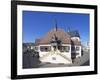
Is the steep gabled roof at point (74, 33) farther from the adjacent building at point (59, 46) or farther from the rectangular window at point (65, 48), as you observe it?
the rectangular window at point (65, 48)

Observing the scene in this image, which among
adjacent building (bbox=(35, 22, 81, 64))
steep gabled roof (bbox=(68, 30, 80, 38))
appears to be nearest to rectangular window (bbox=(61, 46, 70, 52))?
adjacent building (bbox=(35, 22, 81, 64))

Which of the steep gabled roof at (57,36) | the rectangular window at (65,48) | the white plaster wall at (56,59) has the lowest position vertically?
the white plaster wall at (56,59)

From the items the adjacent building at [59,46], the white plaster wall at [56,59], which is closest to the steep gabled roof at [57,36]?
the adjacent building at [59,46]

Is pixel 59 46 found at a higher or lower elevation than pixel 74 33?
lower

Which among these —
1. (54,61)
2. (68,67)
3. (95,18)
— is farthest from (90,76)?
(95,18)

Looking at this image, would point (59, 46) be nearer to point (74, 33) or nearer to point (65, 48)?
point (65, 48)

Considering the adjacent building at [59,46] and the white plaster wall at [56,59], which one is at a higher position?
the adjacent building at [59,46]

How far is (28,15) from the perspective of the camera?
1.93 metres

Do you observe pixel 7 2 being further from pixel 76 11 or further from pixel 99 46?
pixel 99 46

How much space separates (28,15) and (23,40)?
0.24 meters

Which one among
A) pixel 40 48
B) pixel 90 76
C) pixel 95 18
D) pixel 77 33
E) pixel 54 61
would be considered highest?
pixel 95 18

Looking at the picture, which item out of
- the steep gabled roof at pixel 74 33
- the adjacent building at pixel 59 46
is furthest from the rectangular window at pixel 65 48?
the steep gabled roof at pixel 74 33

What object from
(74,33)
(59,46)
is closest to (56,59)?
(59,46)

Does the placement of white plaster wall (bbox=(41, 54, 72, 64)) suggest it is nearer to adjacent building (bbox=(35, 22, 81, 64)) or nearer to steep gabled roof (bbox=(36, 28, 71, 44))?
adjacent building (bbox=(35, 22, 81, 64))
